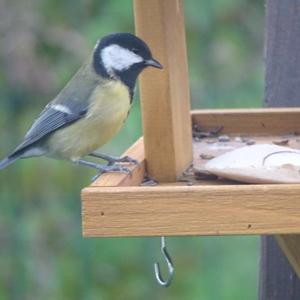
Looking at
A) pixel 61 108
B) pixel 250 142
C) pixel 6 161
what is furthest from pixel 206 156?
pixel 6 161

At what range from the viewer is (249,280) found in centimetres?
334

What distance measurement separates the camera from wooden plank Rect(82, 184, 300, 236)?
1.80 meters

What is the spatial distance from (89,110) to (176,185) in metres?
0.53

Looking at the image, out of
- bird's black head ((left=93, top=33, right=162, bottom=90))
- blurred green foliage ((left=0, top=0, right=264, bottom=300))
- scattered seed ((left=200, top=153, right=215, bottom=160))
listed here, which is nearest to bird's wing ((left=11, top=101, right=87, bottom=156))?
bird's black head ((left=93, top=33, right=162, bottom=90))

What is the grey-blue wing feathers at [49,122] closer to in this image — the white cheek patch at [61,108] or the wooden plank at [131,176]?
the white cheek patch at [61,108]

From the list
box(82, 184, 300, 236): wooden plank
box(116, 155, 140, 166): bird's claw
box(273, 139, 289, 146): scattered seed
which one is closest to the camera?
box(82, 184, 300, 236): wooden plank

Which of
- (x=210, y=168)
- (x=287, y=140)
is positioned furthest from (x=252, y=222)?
(x=287, y=140)

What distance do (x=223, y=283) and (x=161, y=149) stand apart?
1131 millimetres

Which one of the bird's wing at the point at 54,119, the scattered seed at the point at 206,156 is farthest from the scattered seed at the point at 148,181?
the bird's wing at the point at 54,119

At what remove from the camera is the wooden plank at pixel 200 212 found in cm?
180

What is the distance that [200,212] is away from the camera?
181 centimetres

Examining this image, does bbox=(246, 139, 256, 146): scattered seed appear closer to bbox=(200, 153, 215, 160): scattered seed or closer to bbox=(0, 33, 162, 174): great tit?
bbox=(200, 153, 215, 160): scattered seed

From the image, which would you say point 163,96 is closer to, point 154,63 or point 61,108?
point 154,63

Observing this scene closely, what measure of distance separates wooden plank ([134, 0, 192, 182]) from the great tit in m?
0.28
